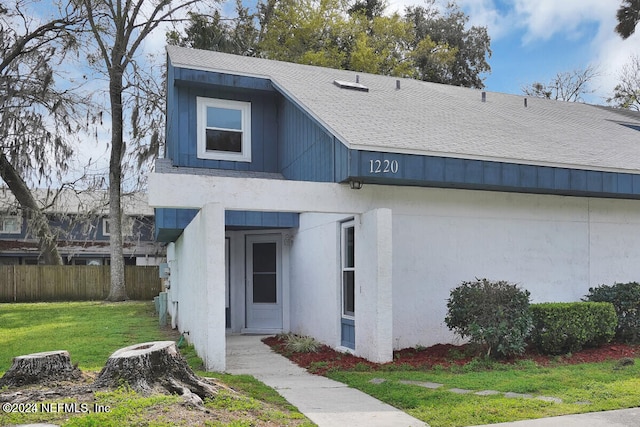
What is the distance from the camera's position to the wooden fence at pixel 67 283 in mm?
24531

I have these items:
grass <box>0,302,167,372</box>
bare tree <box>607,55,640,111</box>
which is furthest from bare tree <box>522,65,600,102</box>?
grass <box>0,302,167,372</box>

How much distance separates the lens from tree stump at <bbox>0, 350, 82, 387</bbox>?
5457mm

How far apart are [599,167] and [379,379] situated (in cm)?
565

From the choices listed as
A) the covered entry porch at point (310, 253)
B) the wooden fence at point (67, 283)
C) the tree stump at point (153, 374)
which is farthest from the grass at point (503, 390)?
the wooden fence at point (67, 283)

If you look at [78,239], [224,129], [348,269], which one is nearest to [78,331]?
[224,129]

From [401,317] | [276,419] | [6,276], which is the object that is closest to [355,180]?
[401,317]

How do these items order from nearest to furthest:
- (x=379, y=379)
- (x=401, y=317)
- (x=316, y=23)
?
(x=379, y=379), (x=401, y=317), (x=316, y=23)

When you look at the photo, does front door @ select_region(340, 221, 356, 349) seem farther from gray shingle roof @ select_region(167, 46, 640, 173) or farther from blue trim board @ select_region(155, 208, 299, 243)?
blue trim board @ select_region(155, 208, 299, 243)

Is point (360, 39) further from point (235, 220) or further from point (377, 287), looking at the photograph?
point (377, 287)

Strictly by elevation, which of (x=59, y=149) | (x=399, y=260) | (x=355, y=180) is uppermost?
(x=59, y=149)

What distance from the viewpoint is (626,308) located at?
932 centimetres

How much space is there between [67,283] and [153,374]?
22.1m

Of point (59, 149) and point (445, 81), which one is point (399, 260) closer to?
point (59, 149)

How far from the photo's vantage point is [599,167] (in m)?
9.76
